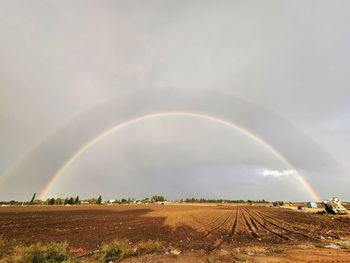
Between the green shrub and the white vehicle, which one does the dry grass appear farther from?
the white vehicle

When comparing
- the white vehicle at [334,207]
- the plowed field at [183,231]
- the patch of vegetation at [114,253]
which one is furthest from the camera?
the white vehicle at [334,207]

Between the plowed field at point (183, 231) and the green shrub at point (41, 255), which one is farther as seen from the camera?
the plowed field at point (183, 231)

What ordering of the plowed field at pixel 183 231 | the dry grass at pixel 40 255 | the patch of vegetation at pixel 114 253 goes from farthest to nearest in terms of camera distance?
the plowed field at pixel 183 231 → the patch of vegetation at pixel 114 253 → the dry grass at pixel 40 255

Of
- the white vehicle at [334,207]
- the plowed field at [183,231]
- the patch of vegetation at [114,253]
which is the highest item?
the white vehicle at [334,207]

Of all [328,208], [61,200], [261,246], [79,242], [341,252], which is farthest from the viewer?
[61,200]

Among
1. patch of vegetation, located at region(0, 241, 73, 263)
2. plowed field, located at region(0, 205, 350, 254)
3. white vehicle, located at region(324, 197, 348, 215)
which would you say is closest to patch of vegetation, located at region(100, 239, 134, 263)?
patch of vegetation, located at region(0, 241, 73, 263)

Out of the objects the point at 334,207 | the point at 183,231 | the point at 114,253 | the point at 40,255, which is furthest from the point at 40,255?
the point at 334,207

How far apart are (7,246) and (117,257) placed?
7.89m

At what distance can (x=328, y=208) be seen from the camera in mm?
57125

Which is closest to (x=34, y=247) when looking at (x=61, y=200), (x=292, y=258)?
(x=292, y=258)

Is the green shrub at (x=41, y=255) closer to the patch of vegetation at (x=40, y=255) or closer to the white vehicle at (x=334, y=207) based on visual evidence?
the patch of vegetation at (x=40, y=255)

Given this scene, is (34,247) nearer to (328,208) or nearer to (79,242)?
(79,242)

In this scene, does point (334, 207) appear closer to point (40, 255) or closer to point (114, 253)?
→ point (114, 253)

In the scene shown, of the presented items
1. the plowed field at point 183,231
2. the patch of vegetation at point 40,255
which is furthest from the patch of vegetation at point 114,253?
the plowed field at point 183,231
